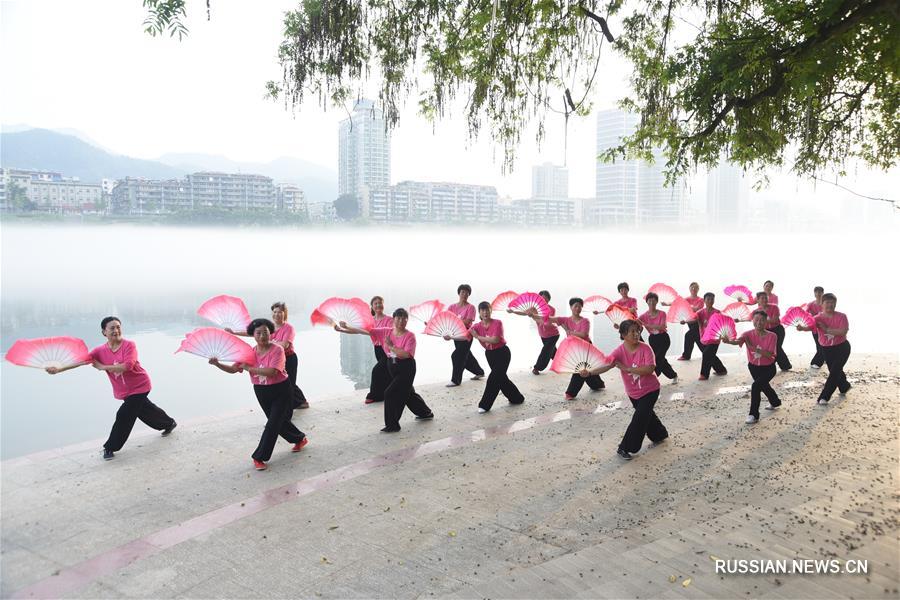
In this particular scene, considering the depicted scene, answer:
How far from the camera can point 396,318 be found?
716cm

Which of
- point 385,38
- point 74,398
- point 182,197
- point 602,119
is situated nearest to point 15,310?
point 182,197

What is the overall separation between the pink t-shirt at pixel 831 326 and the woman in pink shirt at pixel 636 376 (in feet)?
11.9

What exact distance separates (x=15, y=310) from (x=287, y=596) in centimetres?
4534

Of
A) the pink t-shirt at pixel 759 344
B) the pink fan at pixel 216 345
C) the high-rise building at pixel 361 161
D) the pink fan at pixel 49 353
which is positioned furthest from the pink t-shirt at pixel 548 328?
the high-rise building at pixel 361 161

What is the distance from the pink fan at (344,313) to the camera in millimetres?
8102

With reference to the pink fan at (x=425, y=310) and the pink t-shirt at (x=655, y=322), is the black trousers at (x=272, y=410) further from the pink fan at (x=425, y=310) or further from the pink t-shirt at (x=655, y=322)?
the pink t-shirt at (x=655, y=322)

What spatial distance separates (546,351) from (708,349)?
259cm

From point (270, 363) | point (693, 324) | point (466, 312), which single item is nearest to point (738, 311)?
point (693, 324)

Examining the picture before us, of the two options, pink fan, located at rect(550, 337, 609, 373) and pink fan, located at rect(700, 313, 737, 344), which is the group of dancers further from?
pink fan, located at rect(700, 313, 737, 344)

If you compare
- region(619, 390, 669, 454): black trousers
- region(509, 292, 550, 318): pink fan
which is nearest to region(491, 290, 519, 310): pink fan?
region(509, 292, 550, 318): pink fan

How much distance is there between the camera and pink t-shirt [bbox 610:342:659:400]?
19.8 ft

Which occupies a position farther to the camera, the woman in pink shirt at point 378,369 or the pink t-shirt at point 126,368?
the woman in pink shirt at point 378,369

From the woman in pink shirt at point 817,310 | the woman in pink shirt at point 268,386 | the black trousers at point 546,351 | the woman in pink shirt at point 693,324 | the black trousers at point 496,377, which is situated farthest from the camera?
the woman in pink shirt at point 693,324

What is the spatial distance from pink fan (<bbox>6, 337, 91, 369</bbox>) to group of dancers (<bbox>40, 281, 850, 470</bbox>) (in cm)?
10
